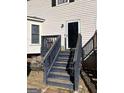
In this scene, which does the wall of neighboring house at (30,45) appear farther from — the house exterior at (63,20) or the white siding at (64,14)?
the white siding at (64,14)

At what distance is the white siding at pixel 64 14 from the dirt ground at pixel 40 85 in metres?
3.89

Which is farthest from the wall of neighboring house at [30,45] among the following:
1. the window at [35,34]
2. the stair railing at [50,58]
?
the stair railing at [50,58]

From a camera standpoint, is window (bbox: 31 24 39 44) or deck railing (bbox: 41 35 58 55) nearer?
deck railing (bbox: 41 35 58 55)

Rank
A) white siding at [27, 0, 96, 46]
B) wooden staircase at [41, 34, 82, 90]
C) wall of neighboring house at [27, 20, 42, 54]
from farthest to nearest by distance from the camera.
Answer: wall of neighboring house at [27, 20, 42, 54], white siding at [27, 0, 96, 46], wooden staircase at [41, 34, 82, 90]

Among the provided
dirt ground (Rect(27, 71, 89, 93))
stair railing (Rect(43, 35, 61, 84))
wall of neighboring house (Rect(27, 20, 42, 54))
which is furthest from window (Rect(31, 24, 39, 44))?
dirt ground (Rect(27, 71, 89, 93))

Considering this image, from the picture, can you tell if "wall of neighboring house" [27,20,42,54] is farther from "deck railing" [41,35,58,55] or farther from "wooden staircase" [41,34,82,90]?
"wooden staircase" [41,34,82,90]

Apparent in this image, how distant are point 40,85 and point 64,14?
6009 mm

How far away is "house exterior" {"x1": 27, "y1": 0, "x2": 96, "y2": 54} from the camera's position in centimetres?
1205
